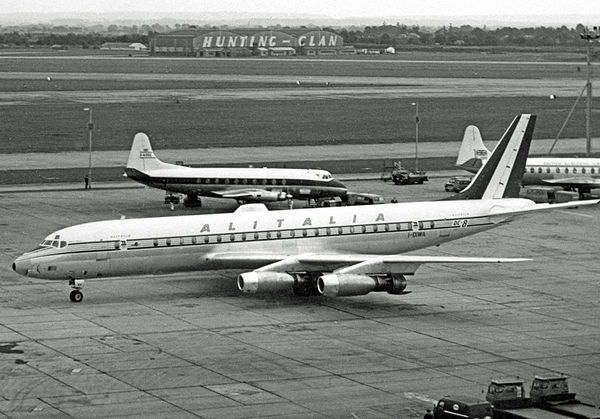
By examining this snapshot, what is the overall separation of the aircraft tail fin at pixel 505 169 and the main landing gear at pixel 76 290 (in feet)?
64.6

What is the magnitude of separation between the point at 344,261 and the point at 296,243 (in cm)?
310

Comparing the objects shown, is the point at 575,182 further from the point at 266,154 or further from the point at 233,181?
the point at 266,154

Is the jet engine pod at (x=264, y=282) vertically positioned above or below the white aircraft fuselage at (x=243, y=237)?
below

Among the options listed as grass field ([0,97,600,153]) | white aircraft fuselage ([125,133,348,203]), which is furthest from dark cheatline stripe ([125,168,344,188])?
grass field ([0,97,600,153])

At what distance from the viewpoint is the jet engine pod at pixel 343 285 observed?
55969 millimetres

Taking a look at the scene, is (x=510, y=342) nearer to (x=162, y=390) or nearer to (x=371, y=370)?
(x=371, y=370)

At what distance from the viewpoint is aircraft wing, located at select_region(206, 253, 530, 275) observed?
57.4m

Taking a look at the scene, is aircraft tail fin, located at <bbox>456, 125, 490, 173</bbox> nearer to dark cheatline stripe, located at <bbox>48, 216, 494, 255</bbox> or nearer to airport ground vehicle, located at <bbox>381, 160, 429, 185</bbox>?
airport ground vehicle, located at <bbox>381, 160, 429, 185</bbox>

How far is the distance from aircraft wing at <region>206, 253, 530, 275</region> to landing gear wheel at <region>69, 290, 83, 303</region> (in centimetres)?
593

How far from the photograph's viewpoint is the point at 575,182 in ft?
316

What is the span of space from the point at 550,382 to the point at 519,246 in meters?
37.1

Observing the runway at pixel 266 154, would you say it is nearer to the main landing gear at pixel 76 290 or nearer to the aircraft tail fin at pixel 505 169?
the aircraft tail fin at pixel 505 169

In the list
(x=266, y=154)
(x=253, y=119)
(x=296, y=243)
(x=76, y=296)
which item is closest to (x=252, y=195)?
(x=296, y=243)

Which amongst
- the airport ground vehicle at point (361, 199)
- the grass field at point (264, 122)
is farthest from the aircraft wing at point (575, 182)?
the grass field at point (264, 122)
